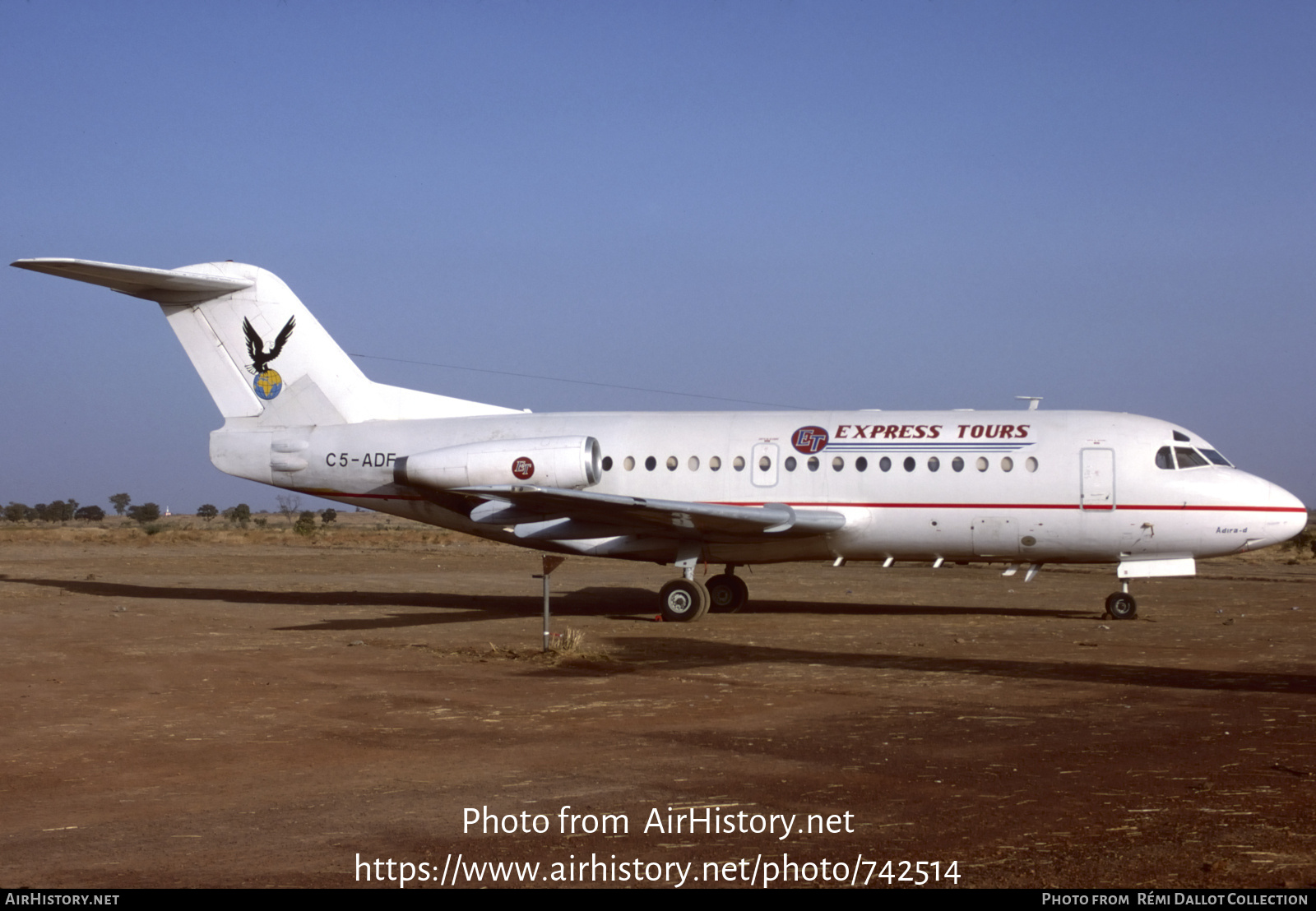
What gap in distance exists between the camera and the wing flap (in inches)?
801

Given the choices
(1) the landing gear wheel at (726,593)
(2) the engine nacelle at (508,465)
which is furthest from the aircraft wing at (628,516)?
(1) the landing gear wheel at (726,593)

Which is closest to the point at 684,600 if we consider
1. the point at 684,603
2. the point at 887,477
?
the point at 684,603

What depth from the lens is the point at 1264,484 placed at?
779 inches

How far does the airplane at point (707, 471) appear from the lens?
19.8 m

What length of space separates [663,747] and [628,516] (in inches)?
419

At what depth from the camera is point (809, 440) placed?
21.3 meters

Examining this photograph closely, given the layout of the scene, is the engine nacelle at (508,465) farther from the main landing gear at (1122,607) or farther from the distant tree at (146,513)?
the distant tree at (146,513)

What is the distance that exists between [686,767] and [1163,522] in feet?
44.6

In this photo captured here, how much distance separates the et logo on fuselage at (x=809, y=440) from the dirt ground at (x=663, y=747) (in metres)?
2.97

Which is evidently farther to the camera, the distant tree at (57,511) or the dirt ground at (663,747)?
the distant tree at (57,511)

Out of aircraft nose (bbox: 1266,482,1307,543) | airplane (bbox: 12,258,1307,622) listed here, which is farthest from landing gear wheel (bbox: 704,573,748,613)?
aircraft nose (bbox: 1266,482,1307,543)

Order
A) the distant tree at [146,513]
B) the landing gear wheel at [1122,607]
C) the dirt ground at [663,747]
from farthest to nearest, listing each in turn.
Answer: the distant tree at [146,513] < the landing gear wheel at [1122,607] < the dirt ground at [663,747]
